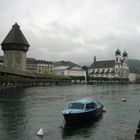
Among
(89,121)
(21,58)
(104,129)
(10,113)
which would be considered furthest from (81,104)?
(21,58)

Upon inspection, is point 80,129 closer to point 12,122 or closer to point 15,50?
point 12,122

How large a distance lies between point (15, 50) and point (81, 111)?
9562 cm

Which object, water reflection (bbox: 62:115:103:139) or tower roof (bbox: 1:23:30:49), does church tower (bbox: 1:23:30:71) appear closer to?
tower roof (bbox: 1:23:30:49)

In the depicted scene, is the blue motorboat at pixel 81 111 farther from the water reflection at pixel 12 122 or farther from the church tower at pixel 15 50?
the church tower at pixel 15 50

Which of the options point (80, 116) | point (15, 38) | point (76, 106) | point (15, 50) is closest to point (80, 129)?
point (80, 116)

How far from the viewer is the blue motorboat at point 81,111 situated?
97.8ft

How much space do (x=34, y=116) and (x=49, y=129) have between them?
750cm

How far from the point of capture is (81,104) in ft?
105

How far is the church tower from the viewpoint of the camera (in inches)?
4823

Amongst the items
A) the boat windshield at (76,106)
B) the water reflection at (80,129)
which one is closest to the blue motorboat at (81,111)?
the boat windshield at (76,106)

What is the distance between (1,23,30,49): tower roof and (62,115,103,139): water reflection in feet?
317

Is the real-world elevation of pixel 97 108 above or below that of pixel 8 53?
below

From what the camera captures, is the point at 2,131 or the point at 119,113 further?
the point at 119,113

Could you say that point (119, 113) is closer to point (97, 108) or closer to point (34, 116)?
point (97, 108)
